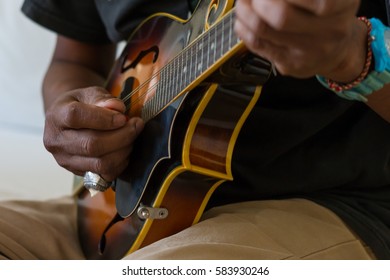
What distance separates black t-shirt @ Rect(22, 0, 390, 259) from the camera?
0.83m

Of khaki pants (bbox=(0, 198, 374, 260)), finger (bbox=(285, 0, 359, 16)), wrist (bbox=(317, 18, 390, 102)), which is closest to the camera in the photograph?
finger (bbox=(285, 0, 359, 16))

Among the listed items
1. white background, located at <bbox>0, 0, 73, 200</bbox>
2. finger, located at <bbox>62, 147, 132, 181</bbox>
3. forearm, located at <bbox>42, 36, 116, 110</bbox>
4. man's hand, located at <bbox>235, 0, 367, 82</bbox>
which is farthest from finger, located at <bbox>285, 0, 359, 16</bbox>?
white background, located at <bbox>0, 0, 73, 200</bbox>

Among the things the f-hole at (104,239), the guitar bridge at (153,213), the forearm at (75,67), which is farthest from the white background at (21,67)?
the guitar bridge at (153,213)

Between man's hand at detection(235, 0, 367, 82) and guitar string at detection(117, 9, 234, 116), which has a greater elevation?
man's hand at detection(235, 0, 367, 82)

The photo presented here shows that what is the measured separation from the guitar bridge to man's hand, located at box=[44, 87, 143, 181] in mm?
79

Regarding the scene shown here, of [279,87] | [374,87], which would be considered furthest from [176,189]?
[374,87]

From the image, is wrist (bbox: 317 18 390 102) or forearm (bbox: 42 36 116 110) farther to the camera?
forearm (bbox: 42 36 116 110)

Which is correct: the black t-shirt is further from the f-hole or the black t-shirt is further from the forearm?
the forearm

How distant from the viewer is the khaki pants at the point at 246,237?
752 millimetres

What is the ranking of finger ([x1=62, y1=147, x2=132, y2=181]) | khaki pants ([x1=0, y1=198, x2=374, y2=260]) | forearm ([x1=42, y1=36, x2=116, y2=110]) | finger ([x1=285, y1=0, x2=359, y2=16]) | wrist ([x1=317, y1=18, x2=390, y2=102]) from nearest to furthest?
1. finger ([x1=285, y1=0, x2=359, y2=16])
2. wrist ([x1=317, y1=18, x2=390, y2=102])
3. khaki pants ([x1=0, y1=198, x2=374, y2=260])
4. finger ([x1=62, y1=147, x2=132, y2=181])
5. forearm ([x1=42, y1=36, x2=116, y2=110])

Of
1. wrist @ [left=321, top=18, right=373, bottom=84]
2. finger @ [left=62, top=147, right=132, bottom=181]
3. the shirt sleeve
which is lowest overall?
finger @ [left=62, top=147, right=132, bottom=181]

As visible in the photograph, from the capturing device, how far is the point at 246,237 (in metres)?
0.78

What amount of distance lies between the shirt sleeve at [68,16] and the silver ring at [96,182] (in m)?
0.39

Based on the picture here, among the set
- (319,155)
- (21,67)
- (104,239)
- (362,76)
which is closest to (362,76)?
(362,76)
